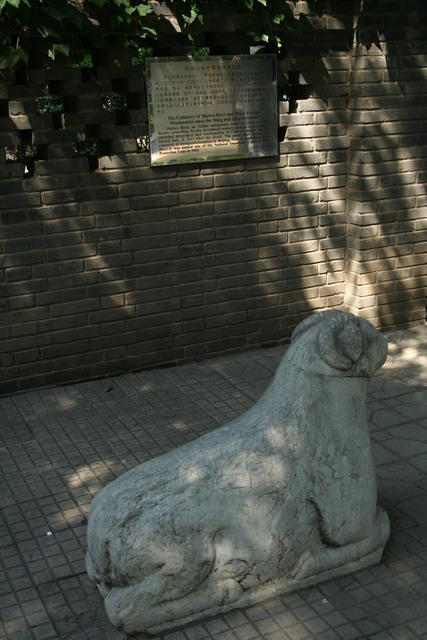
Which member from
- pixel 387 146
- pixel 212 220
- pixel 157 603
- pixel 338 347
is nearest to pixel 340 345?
pixel 338 347

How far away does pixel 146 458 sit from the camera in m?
6.03

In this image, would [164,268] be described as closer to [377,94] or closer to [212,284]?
[212,284]

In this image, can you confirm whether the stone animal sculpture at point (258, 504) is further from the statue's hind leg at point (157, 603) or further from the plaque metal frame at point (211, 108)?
the plaque metal frame at point (211, 108)

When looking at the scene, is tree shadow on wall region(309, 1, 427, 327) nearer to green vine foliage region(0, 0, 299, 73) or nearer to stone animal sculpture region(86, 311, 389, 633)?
green vine foliage region(0, 0, 299, 73)

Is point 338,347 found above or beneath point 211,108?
beneath

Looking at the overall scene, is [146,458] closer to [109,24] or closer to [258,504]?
[258,504]

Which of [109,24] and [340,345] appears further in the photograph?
[109,24]

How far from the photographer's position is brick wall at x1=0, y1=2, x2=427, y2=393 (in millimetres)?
7023

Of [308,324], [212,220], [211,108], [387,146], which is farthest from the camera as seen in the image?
[387,146]

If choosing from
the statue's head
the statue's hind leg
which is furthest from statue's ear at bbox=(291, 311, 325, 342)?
the statue's hind leg

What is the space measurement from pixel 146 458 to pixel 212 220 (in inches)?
101

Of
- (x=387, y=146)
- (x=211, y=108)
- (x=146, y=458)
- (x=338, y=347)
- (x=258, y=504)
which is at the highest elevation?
(x=211, y=108)

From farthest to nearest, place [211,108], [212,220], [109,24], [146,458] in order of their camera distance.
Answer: [212,220] < [211,108] < [109,24] < [146,458]

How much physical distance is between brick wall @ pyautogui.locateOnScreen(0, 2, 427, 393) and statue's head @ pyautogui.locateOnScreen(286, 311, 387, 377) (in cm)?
337
